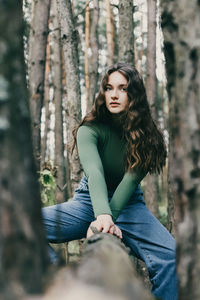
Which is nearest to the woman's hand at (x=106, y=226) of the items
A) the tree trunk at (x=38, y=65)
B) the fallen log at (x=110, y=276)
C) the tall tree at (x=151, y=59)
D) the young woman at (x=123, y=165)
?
the young woman at (x=123, y=165)

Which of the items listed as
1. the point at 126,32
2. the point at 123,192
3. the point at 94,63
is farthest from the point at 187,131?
the point at 94,63

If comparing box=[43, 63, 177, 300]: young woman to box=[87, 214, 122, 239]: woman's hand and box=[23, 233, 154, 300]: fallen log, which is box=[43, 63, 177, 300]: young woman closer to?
box=[87, 214, 122, 239]: woman's hand

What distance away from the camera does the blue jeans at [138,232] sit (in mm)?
2490

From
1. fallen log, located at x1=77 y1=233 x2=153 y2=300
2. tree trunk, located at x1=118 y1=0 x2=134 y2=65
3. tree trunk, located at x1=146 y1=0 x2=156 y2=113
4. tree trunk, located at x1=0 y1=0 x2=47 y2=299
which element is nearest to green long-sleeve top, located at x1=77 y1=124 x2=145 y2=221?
fallen log, located at x1=77 y1=233 x2=153 y2=300

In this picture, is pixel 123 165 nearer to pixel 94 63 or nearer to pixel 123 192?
pixel 123 192

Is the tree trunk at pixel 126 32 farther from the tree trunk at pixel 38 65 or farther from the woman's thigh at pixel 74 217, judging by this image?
the woman's thigh at pixel 74 217

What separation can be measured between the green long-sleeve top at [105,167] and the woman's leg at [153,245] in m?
0.21

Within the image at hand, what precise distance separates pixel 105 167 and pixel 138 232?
0.52 m

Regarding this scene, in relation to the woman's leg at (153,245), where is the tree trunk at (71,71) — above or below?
above

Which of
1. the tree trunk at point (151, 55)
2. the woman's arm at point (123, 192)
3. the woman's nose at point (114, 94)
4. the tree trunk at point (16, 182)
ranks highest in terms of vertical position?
the tree trunk at point (151, 55)

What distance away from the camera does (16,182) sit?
3.85 feet

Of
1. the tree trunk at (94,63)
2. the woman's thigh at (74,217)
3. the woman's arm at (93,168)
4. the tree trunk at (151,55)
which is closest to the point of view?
the woman's arm at (93,168)

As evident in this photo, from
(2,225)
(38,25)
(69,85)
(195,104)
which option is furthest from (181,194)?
(38,25)

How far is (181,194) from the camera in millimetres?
1575
